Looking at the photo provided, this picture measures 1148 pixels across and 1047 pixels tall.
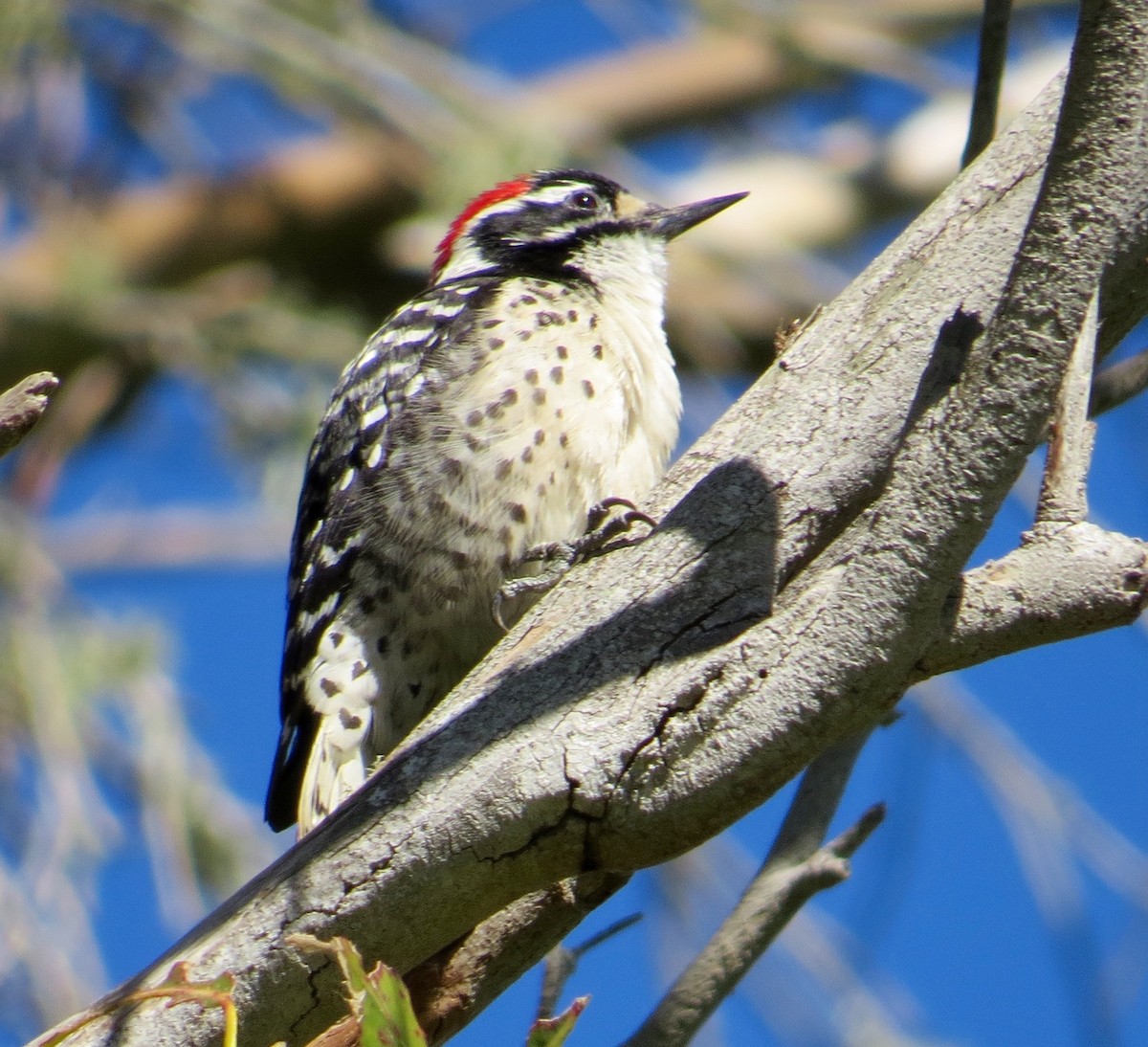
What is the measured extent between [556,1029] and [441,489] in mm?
2323

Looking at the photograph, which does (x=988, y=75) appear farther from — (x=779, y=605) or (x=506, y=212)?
(x=506, y=212)

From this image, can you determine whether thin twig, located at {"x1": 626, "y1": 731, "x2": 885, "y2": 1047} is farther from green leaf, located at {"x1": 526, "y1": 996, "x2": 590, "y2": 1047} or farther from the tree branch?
green leaf, located at {"x1": 526, "y1": 996, "x2": 590, "y2": 1047}

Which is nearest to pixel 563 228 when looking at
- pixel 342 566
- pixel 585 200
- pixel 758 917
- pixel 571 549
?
pixel 585 200

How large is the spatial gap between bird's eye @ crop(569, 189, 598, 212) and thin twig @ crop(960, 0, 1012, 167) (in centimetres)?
205

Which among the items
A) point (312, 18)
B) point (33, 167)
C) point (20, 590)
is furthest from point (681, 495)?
point (33, 167)

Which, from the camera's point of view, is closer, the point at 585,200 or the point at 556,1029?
the point at 556,1029

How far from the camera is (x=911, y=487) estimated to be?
208cm

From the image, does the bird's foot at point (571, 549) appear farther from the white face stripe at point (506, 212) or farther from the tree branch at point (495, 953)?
the white face stripe at point (506, 212)

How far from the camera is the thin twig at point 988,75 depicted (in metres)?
2.97

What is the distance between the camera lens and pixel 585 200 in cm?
506

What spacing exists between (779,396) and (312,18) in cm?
522

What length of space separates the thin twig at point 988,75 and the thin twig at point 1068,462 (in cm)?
89

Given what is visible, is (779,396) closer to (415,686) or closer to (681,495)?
(681,495)

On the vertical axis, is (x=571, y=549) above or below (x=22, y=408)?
above
